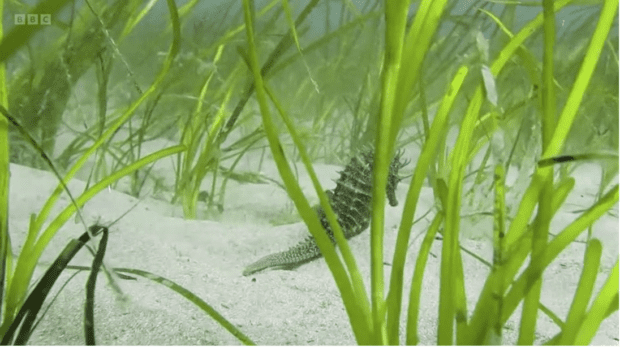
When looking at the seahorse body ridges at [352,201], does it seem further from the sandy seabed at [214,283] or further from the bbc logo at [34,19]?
the bbc logo at [34,19]

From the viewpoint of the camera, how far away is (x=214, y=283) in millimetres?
1275

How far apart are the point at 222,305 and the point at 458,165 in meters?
0.67

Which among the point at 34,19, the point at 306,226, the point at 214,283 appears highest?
Result: the point at 34,19

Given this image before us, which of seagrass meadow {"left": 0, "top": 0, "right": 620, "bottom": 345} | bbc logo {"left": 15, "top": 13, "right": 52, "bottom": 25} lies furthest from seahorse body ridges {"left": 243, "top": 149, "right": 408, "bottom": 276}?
bbc logo {"left": 15, "top": 13, "right": 52, "bottom": 25}

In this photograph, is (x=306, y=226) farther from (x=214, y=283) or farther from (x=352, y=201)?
(x=214, y=283)

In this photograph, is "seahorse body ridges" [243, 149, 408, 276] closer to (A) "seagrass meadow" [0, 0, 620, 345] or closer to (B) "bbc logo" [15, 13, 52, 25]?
(A) "seagrass meadow" [0, 0, 620, 345]

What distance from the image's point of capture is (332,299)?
125cm

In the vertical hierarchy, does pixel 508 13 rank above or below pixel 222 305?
above

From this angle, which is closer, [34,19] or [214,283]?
[34,19]

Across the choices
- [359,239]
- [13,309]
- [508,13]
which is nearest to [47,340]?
[13,309]

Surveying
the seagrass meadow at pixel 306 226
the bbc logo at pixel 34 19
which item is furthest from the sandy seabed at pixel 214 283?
the bbc logo at pixel 34 19

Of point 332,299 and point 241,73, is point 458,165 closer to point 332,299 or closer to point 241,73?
point 332,299

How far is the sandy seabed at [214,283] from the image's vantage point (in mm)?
1011

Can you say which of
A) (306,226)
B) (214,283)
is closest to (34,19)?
(214,283)
